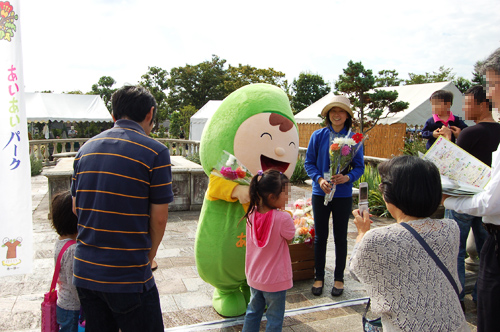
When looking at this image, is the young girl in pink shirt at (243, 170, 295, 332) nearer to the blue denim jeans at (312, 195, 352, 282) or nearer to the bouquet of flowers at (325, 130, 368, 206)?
the bouquet of flowers at (325, 130, 368, 206)

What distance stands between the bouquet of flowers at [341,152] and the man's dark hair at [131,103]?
1796 millimetres

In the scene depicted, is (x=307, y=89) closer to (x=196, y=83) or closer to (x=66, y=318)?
(x=196, y=83)

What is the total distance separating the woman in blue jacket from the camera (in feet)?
11.4

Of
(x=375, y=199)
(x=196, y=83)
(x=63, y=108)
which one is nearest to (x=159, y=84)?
(x=196, y=83)

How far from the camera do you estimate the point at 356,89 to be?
11430 millimetres

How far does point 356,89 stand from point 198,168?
6747mm

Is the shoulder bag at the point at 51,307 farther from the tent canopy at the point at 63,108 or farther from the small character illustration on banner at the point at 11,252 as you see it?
the tent canopy at the point at 63,108

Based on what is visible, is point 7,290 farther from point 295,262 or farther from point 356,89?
point 356,89

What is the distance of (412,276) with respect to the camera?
1.50 metres

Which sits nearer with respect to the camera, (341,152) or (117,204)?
(117,204)

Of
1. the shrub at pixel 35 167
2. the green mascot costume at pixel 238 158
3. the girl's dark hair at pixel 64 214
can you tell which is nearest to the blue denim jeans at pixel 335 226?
the green mascot costume at pixel 238 158

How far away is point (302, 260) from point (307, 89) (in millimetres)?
22968

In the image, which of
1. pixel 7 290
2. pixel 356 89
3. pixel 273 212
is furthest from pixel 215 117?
pixel 356 89

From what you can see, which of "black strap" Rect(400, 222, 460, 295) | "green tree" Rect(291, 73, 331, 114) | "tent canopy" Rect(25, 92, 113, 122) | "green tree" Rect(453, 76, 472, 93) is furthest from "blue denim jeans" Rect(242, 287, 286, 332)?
"green tree" Rect(453, 76, 472, 93)
